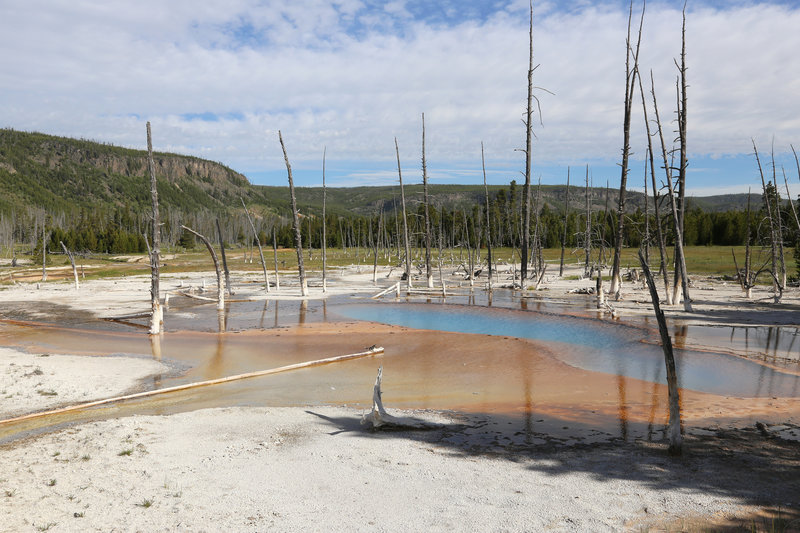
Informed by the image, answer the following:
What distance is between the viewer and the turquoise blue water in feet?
44.8

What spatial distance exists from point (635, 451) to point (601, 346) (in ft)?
34.4

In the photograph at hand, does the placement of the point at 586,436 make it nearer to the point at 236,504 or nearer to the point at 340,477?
the point at 340,477

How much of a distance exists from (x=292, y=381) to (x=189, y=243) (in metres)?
108

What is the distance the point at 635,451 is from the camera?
29.0ft

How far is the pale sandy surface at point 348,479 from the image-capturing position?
6609 mm

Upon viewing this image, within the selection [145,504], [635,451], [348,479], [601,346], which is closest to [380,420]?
[348,479]

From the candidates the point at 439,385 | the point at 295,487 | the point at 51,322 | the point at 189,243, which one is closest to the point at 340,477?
the point at 295,487

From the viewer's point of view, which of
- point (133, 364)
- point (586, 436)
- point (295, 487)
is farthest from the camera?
point (133, 364)

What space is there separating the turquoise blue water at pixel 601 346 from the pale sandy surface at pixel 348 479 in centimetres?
299

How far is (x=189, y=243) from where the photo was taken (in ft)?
373

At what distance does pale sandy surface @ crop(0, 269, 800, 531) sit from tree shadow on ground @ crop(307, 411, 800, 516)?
0.04 m

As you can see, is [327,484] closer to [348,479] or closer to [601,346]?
[348,479]

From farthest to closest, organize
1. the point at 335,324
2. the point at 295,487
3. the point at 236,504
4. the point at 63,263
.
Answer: the point at 63,263
the point at 335,324
the point at 295,487
the point at 236,504

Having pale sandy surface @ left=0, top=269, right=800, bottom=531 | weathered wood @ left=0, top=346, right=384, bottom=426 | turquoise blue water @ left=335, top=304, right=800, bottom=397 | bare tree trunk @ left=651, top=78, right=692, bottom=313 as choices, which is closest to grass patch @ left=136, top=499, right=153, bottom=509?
pale sandy surface @ left=0, top=269, right=800, bottom=531
